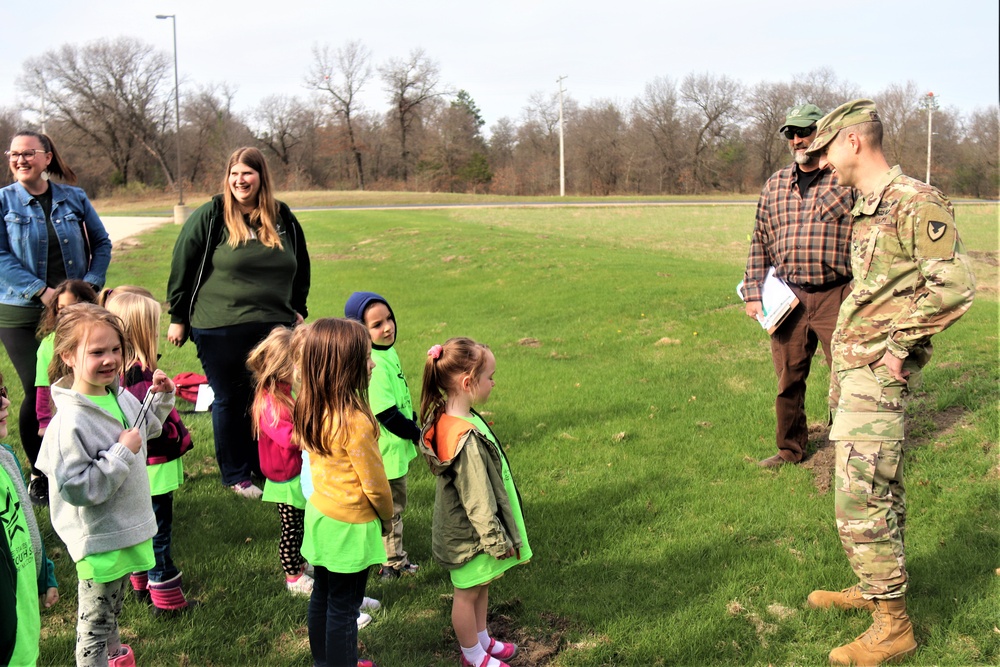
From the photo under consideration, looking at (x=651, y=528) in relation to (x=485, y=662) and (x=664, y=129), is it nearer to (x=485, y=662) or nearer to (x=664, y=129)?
(x=485, y=662)

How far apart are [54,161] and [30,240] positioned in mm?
644

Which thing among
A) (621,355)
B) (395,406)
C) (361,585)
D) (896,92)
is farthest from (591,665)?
(896,92)

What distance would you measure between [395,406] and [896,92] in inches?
2604

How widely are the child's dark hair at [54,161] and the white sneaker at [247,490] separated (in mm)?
2558

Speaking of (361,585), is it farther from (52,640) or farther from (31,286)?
(31,286)

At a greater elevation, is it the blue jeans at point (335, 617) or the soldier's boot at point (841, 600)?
the blue jeans at point (335, 617)

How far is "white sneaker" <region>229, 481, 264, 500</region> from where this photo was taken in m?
5.66

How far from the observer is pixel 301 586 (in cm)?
437

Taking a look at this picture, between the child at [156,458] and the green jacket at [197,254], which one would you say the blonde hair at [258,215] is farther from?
the child at [156,458]

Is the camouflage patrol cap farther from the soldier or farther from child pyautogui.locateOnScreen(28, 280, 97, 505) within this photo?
child pyautogui.locateOnScreen(28, 280, 97, 505)

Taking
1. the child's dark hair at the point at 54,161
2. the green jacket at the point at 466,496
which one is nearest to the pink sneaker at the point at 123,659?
the green jacket at the point at 466,496

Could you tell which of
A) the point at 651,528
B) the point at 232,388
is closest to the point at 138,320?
the point at 232,388

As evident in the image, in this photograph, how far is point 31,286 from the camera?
5.47m

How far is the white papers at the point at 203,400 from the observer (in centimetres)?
804
